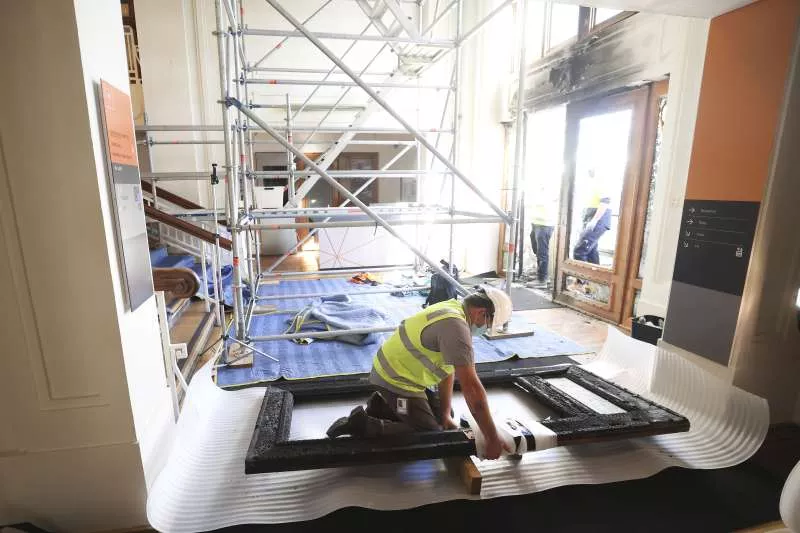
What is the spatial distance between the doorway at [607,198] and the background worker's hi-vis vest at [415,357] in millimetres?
2834

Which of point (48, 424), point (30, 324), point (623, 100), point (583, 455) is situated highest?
point (623, 100)

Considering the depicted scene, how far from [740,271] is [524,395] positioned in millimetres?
1318

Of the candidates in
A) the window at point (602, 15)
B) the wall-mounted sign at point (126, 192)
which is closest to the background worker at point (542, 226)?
the window at point (602, 15)

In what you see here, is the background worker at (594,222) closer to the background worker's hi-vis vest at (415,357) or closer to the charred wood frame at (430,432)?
the charred wood frame at (430,432)

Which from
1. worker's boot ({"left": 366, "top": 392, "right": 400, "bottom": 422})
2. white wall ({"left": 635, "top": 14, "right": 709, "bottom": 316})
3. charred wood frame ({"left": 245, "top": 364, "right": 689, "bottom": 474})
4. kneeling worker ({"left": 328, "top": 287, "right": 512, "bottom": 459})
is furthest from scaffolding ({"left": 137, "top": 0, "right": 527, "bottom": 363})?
white wall ({"left": 635, "top": 14, "right": 709, "bottom": 316})

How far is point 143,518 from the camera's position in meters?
1.58

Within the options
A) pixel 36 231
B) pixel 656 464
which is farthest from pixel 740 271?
pixel 36 231

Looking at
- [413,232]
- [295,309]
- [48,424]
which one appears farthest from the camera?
[413,232]

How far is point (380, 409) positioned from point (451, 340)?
595 mm

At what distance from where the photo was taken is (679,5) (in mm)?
2064

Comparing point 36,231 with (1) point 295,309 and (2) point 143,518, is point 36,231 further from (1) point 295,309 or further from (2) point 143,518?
(1) point 295,309

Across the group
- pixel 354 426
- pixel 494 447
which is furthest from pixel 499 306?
pixel 354 426

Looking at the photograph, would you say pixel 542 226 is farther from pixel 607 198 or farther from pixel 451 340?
pixel 451 340

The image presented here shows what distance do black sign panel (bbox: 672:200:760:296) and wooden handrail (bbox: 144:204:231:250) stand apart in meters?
3.09
